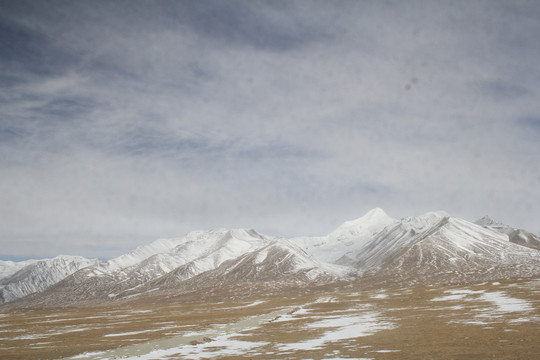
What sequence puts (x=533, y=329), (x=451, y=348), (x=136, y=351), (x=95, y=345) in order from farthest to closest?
(x=95, y=345) → (x=136, y=351) → (x=533, y=329) → (x=451, y=348)

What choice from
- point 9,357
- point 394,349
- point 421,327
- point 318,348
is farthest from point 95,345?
point 421,327

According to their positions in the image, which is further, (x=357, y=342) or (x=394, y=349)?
(x=357, y=342)

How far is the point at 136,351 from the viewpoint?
161 ft

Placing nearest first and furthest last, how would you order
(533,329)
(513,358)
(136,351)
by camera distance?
1. (513,358)
2. (533,329)
3. (136,351)

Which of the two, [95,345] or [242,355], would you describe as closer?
[242,355]

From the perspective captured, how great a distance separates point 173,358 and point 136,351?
996 centimetres

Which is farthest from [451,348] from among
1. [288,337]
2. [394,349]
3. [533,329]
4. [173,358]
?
[173,358]

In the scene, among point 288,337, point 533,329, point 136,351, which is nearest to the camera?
point 533,329

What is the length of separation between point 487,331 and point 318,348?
20.1m

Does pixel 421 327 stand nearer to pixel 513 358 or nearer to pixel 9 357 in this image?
pixel 513 358

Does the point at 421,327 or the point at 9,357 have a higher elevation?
the point at 9,357

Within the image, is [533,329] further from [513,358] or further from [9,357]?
[9,357]

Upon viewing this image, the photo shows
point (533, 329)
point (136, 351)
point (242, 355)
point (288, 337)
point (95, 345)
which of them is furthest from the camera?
point (95, 345)

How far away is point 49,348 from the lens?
56.2 meters
